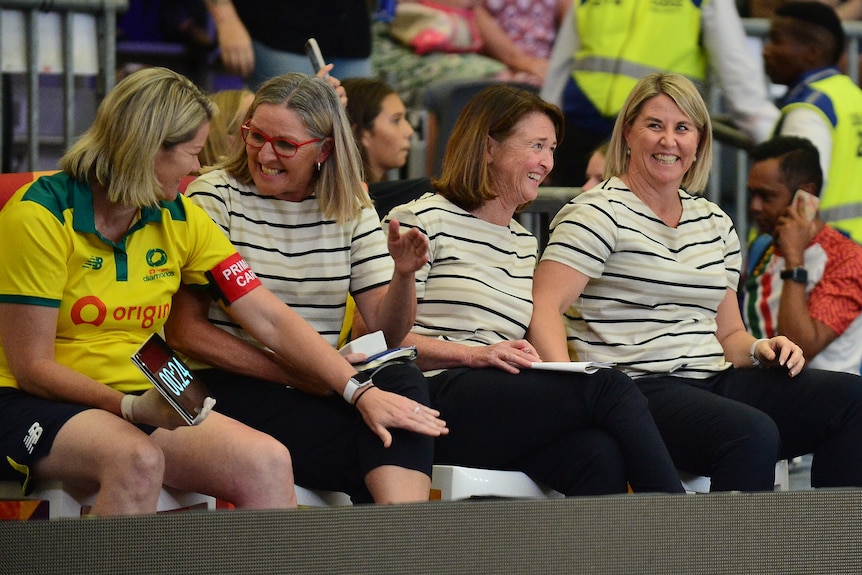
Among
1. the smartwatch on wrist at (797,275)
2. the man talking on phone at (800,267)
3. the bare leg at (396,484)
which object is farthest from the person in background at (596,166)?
the bare leg at (396,484)

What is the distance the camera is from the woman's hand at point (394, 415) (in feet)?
8.68

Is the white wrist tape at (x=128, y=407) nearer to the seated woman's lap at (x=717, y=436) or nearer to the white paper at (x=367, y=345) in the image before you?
the white paper at (x=367, y=345)

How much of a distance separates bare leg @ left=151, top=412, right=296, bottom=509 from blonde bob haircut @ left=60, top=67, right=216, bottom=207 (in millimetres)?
477

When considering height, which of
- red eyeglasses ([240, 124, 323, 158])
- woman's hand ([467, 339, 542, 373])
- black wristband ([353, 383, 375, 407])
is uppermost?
red eyeglasses ([240, 124, 323, 158])

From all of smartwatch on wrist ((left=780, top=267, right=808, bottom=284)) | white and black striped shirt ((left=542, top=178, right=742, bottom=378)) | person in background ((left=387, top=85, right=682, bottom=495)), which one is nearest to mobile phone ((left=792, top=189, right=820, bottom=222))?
smartwatch on wrist ((left=780, top=267, right=808, bottom=284))

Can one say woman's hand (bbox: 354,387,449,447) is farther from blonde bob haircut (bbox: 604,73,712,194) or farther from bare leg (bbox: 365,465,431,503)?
blonde bob haircut (bbox: 604,73,712,194)

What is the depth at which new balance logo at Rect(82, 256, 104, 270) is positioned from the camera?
8.44ft

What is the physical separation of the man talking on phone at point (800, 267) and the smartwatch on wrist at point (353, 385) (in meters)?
1.72

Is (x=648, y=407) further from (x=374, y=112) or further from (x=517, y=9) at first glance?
(x=517, y=9)

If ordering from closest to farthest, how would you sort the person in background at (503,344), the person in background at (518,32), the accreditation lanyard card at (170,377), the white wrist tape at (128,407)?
1. the accreditation lanyard card at (170,377)
2. the white wrist tape at (128,407)
3. the person in background at (503,344)
4. the person in background at (518,32)

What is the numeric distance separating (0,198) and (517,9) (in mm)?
3069

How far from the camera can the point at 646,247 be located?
10.6 feet

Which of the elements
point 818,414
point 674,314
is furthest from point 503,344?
point 818,414

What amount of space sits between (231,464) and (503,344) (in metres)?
0.71
